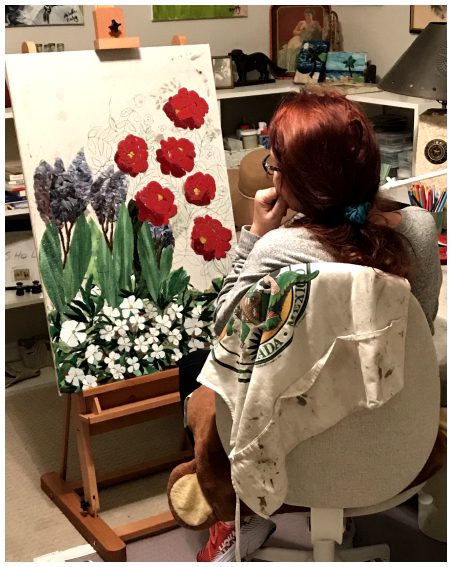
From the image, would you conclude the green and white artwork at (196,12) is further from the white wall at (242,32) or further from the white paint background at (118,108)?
the white paint background at (118,108)

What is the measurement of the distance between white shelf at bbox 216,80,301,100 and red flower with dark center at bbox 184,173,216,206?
973mm

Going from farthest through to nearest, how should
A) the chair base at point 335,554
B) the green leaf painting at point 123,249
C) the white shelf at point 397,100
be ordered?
the white shelf at point 397,100 < the green leaf painting at point 123,249 < the chair base at point 335,554

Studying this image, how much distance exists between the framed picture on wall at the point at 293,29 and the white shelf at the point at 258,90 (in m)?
0.13

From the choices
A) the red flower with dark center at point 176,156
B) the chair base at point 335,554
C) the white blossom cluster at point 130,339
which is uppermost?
the red flower with dark center at point 176,156

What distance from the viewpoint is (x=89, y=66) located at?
218 cm

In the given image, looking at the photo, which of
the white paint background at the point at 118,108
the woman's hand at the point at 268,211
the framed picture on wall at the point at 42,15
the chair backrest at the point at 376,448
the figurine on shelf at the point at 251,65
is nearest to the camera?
the chair backrest at the point at 376,448

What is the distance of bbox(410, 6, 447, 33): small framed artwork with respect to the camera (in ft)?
9.59

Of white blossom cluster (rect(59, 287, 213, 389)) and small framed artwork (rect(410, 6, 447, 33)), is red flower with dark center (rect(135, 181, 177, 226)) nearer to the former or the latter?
white blossom cluster (rect(59, 287, 213, 389))

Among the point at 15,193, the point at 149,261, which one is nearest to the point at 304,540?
the point at 149,261

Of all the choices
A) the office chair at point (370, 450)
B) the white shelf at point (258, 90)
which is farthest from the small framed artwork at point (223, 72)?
the office chair at point (370, 450)

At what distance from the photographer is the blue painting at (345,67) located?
130 inches

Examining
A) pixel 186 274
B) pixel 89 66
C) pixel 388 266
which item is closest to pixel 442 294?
pixel 388 266

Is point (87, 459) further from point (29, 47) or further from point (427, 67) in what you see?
point (427, 67)

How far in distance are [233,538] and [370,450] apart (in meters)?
0.67
